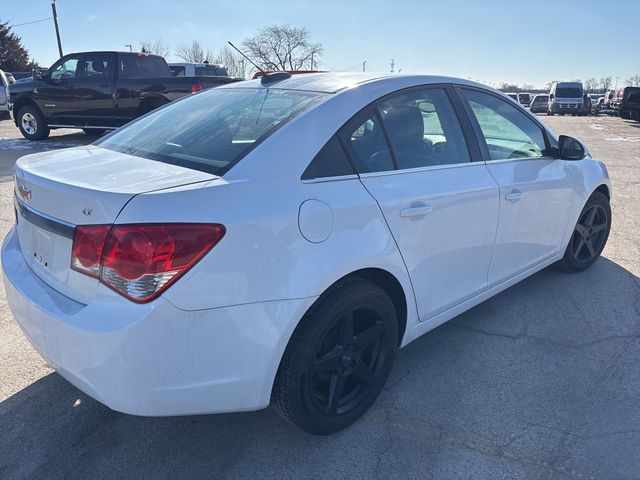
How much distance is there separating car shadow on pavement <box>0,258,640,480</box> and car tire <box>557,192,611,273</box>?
45.3 inches

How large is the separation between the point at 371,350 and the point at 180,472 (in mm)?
1036

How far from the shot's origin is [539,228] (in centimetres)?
357

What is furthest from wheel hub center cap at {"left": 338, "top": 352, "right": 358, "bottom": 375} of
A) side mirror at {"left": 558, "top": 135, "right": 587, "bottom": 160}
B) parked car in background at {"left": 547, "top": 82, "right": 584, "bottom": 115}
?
parked car in background at {"left": 547, "top": 82, "right": 584, "bottom": 115}

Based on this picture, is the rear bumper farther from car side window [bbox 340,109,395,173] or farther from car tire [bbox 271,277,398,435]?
car side window [bbox 340,109,395,173]

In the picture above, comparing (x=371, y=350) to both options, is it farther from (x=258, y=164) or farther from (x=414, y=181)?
(x=258, y=164)

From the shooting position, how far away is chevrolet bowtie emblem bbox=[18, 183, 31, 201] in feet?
7.39

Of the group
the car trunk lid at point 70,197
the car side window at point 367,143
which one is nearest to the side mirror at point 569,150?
the car side window at point 367,143

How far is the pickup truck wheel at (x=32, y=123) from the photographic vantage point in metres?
12.2

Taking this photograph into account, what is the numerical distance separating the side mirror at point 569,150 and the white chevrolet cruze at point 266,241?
2.08 feet

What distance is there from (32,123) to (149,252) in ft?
41.3

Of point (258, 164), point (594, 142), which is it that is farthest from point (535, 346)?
point (594, 142)

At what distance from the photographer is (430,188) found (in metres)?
2.64

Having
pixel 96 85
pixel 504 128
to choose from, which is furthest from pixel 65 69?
pixel 504 128

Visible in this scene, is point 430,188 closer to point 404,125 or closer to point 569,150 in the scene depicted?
point 404,125
